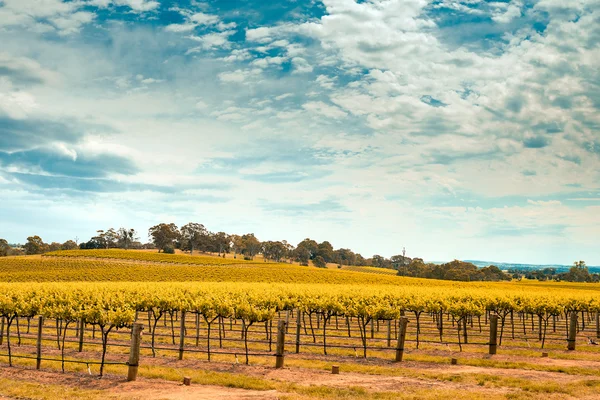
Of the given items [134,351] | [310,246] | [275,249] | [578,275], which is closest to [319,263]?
[275,249]

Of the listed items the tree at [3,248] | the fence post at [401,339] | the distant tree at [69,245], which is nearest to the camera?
the fence post at [401,339]

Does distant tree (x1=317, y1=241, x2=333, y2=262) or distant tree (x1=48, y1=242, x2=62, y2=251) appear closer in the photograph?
distant tree (x1=48, y1=242, x2=62, y2=251)

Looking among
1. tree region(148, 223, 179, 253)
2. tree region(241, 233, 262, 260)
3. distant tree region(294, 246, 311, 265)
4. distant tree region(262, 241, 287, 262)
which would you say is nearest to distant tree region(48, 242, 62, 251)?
tree region(148, 223, 179, 253)

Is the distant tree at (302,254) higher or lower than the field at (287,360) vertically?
lower

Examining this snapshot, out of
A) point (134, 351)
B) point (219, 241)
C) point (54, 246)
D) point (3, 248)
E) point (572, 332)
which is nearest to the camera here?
point (134, 351)

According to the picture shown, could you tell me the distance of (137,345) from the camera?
15.4 metres

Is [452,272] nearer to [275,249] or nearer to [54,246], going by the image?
[275,249]

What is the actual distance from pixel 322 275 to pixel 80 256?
62.5 meters

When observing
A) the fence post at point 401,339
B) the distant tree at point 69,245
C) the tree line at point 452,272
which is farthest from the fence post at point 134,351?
the distant tree at point 69,245

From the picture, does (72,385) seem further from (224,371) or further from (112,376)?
(224,371)

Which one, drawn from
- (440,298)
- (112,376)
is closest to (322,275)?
(440,298)

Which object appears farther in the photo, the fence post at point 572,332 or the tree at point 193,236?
the tree at point 193,236

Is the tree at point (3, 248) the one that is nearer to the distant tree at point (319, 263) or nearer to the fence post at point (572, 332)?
the distant tree at point (319, 263)

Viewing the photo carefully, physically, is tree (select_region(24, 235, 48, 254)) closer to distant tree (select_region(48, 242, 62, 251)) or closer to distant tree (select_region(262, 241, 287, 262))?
distant tree (select_region(48, 242, 62, 251))
